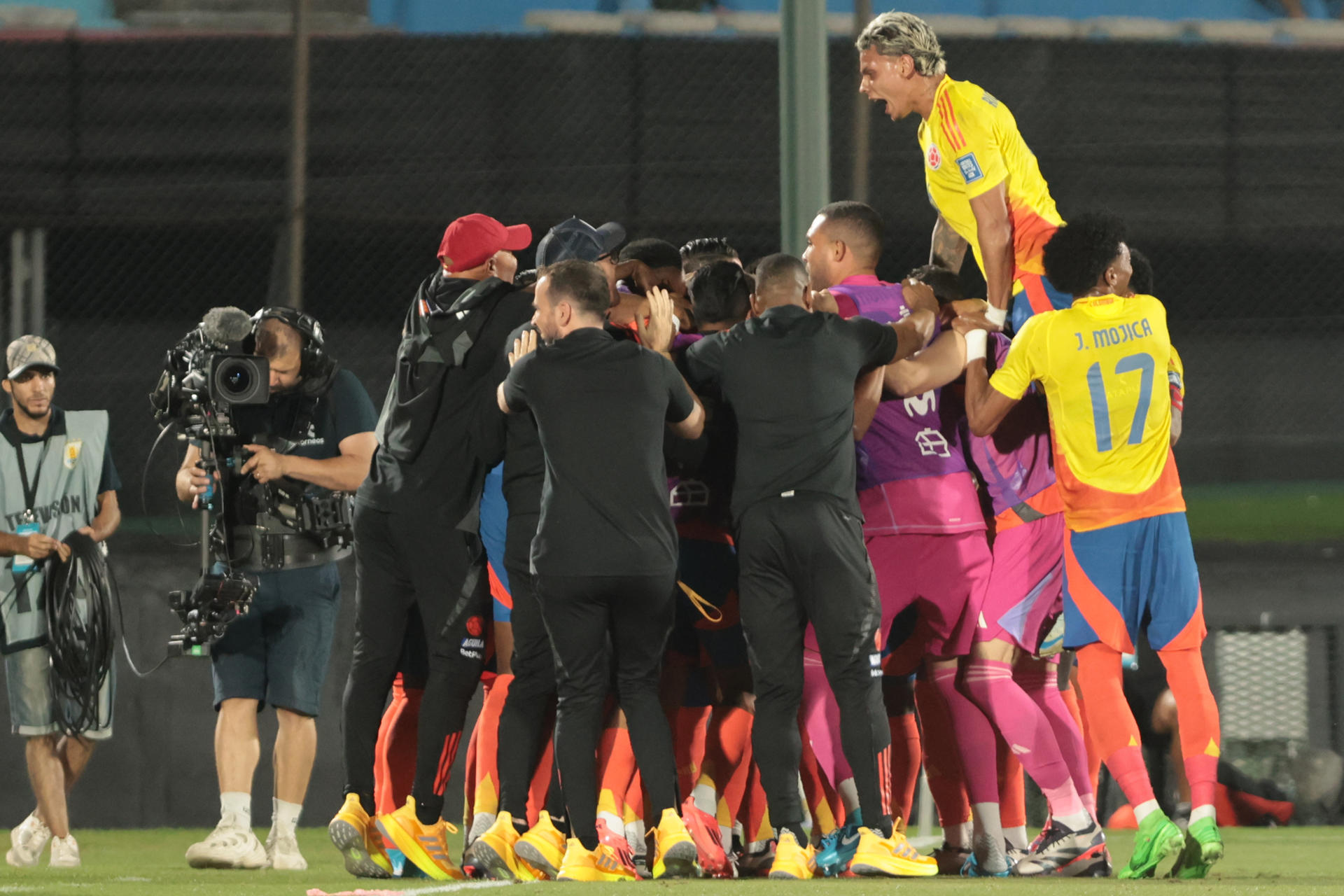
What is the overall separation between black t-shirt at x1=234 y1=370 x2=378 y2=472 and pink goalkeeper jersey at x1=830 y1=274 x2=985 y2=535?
78.0 inches

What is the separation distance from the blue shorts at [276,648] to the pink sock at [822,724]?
2000mm

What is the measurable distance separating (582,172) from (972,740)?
21.5 feet

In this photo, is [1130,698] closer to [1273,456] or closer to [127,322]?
[1273,456]

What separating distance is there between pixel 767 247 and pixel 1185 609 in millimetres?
6092

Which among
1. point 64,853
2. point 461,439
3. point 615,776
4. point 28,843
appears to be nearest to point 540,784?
point 615,776

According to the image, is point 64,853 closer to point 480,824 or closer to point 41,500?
point 41,500

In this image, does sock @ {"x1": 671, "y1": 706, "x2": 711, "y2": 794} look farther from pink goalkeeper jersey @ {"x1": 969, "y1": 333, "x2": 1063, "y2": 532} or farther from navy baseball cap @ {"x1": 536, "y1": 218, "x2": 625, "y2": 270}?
navy baseball cap @ {"x1": 536, "y1": 218, "x2": 625, "y2": 270}

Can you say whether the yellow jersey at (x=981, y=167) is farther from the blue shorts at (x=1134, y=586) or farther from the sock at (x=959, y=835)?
the sock at (x=959, y=835)

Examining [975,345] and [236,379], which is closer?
[975,345]

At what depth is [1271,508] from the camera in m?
10.8

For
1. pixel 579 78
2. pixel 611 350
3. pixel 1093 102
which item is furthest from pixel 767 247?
pixel 611 350

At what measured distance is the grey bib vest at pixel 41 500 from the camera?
24.6ft

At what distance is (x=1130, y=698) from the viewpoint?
29.3ft

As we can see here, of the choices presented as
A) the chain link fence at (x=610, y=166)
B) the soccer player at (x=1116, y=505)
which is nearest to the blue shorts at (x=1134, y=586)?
the soccer player at (x=1116, y=505)
